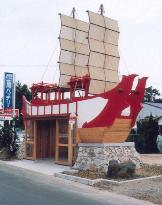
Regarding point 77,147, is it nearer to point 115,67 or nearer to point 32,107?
point 32,107

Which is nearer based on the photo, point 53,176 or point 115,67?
point 53,176

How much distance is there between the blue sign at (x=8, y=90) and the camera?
90.1 feet

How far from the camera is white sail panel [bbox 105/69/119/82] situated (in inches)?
1022

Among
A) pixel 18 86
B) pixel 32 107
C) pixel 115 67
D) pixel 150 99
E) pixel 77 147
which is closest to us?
pixel 77 147

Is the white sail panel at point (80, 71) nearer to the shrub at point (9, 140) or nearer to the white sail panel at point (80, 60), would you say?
the white sail panel at point (80, 60)

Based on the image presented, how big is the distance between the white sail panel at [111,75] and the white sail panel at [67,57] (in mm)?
2378

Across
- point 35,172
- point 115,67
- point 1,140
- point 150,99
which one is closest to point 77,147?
point 35,172

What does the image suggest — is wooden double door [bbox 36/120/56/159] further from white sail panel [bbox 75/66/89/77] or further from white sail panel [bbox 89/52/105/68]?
white sail panel [bbox 89/52/105/68]

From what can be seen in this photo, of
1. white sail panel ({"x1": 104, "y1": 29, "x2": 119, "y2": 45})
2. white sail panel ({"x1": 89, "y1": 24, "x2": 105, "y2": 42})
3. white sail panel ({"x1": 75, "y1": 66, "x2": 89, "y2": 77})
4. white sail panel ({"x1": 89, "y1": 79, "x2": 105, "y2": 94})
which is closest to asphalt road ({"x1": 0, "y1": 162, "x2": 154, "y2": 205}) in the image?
white sail panel ({"x1": 89, "y1": 79, "x2": 105, "y2": 94})

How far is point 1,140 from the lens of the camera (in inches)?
980

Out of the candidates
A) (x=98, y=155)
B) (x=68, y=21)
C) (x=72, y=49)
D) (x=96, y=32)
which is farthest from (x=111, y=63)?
(x=98, y=155)

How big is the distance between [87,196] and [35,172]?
6162 millimetres

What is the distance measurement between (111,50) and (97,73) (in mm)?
2983

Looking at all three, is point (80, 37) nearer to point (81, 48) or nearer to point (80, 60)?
point (81, 48)
